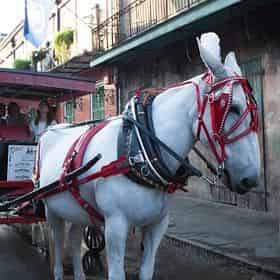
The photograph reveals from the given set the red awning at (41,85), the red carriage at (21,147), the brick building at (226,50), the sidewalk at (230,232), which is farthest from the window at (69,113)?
the red carriage at (21,147)

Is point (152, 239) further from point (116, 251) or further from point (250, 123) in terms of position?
point (250, 123)

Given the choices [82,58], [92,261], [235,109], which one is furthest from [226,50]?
[235,109]

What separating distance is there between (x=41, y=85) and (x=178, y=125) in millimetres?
3970

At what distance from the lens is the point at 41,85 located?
7262mm

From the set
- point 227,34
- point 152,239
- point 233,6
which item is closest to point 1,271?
point 152,239

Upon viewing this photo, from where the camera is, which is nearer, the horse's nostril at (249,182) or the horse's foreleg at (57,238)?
the horse's nostril at (249,182)

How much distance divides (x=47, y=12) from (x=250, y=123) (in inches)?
583

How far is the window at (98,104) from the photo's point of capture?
1842cm

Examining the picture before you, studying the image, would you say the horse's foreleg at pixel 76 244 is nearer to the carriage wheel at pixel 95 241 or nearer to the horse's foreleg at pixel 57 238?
the horse's foreleg at pixel 57 238

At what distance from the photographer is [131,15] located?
53.4 feet

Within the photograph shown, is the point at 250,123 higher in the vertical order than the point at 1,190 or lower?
higher

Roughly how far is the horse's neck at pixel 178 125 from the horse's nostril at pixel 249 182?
58 cm

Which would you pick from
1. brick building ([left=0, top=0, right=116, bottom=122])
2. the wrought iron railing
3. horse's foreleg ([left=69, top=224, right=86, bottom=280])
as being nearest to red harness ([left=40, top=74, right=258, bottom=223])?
horse's foreleg ([left=69, top=224, right=86, bottom=280])

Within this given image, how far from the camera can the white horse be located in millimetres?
3314
